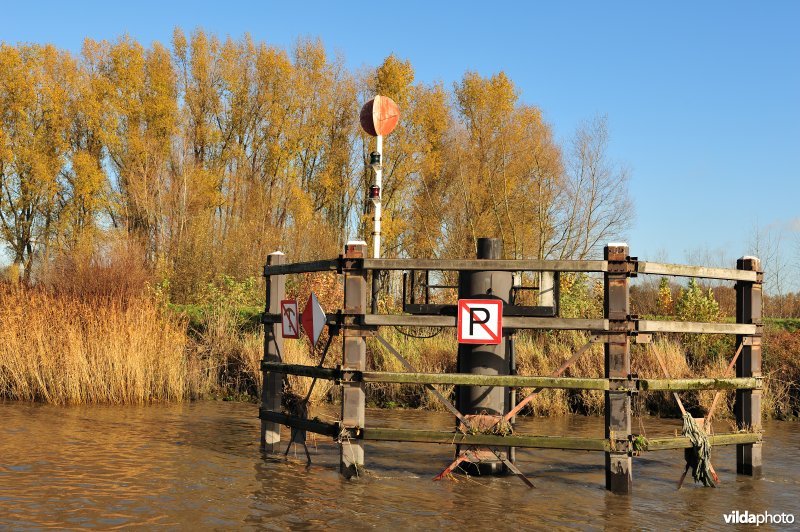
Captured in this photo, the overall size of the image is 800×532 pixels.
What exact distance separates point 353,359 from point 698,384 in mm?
3785

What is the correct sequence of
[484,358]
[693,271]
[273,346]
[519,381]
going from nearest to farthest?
[519,381], [693,271], [484,358], [273,346]

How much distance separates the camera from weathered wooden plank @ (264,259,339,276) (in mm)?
9805

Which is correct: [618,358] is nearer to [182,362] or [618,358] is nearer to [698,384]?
[698,384]

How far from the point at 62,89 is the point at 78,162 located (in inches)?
161

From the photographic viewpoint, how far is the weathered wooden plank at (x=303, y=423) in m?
9.73

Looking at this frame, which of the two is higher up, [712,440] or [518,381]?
[518,381]

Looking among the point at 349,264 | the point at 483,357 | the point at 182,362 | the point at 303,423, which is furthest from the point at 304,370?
the point at 182,362

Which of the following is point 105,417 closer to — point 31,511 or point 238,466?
point 238,466

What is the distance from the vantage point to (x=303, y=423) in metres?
10.3

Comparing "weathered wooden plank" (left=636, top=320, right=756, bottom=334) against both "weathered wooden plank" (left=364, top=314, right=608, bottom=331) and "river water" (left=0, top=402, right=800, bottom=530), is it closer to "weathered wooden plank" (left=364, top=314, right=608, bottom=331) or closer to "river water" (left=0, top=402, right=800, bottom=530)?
"weathered wooden plank" (left=364, top=314, right=608, bottom=331)

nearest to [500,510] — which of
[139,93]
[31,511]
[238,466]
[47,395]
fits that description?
[238,466]

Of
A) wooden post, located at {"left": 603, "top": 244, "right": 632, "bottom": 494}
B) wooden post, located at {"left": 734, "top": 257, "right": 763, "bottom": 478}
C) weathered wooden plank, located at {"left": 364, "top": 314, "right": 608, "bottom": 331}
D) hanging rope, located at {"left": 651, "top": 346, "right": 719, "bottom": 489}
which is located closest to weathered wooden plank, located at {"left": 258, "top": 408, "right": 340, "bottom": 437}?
weathered wooden plank, located at {"left": 364, "top": 314, "right": 608, "bottom": 331}

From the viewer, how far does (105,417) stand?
14641 mm

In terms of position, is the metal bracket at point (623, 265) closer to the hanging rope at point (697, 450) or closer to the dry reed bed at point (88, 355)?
the hanging rope at point (697, 450)
